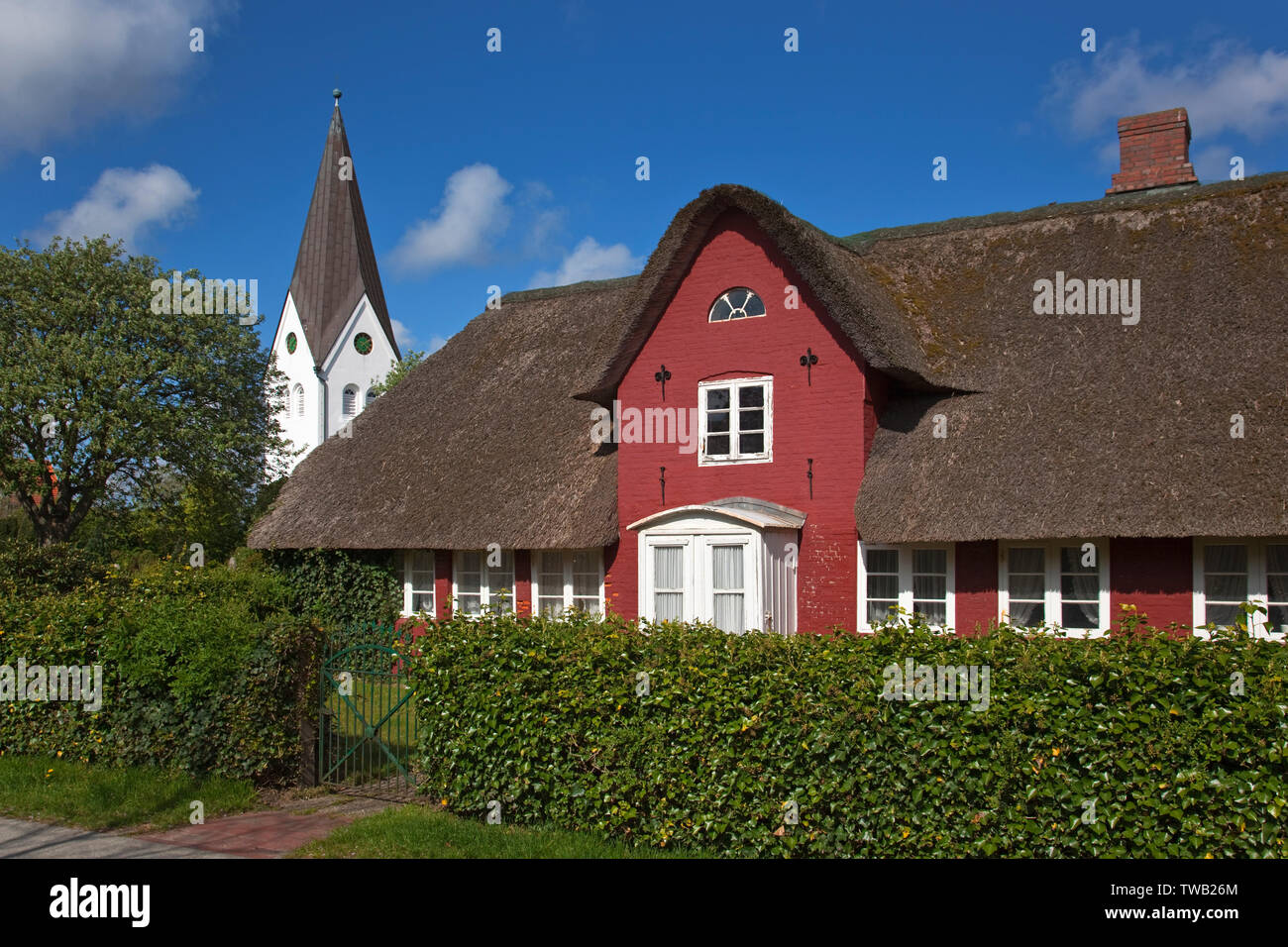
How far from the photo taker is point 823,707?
Result: 6781 mm

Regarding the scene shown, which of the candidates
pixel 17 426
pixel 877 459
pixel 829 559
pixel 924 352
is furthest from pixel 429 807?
pixel 17 426

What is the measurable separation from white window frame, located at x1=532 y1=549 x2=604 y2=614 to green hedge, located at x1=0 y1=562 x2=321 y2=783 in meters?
6.78

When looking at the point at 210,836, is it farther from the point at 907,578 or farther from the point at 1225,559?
the point at 1225,559

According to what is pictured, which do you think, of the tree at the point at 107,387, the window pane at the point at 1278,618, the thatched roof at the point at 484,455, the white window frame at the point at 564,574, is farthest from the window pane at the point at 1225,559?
the tree at the point at 107,387

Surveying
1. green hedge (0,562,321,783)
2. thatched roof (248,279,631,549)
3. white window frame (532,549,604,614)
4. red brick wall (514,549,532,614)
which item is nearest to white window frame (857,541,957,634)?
thatched roof (248,279,631,549)

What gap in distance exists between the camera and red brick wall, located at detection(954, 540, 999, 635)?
516 inches

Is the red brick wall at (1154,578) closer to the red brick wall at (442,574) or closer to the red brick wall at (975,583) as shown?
the red brick wall at (975,583)

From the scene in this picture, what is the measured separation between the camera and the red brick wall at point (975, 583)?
43.0 ft

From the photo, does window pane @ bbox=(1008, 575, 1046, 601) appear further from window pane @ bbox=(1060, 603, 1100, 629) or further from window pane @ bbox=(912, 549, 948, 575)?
window pane @ bbox=(912, 549, 948, 575)

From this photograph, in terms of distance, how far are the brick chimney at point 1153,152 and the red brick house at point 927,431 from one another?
38 millimetres

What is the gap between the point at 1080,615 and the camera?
12773 millimetres

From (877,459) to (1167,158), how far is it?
785 centimetres

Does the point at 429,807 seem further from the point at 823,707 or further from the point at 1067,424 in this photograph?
the point at 1067,424

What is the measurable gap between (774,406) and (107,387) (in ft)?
54.8
